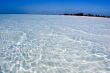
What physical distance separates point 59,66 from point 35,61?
78 centimetres

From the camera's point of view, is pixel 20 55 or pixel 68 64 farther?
pixel 20 55

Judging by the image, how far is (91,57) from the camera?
4.10 meters

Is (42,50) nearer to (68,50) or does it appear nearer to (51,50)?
(51,50)

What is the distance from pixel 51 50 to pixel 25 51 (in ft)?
3.11

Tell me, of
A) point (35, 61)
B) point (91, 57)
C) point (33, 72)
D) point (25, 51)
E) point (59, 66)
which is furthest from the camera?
point (25, 51)

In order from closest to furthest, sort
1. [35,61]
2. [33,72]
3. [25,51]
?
[33,72], [35,61], [25,51]

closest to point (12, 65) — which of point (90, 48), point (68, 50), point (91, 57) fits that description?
point (68, 50)

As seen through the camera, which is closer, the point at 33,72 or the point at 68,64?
the point at 33,72

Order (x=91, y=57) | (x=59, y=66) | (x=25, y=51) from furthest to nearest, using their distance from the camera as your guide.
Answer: (x=25, y=51) → (x=91, y=57) → (x=59, y=66)

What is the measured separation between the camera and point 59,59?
3881mm

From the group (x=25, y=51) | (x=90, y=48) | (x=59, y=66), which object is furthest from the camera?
(x=90, y=48)

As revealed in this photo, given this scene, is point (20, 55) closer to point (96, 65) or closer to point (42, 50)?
point (42, 50)

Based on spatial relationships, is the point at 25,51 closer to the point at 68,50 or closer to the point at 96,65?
A: the point at 68,50

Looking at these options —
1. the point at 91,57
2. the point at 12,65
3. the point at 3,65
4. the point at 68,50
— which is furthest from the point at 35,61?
the point at 91,57
